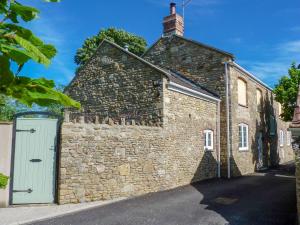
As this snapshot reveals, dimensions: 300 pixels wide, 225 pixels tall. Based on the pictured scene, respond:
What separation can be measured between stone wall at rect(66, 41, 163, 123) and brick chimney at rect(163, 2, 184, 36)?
5.12 meters

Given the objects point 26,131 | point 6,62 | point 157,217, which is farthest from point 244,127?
point 6,62

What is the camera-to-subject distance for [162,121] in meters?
12.3

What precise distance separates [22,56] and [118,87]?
1354 cm

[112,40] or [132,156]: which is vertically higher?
[112,40]

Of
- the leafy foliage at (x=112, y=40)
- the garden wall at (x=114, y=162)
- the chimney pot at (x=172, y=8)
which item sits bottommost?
the garden wall at (x=114, y=162)

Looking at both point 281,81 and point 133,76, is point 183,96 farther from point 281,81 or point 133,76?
point 281,81

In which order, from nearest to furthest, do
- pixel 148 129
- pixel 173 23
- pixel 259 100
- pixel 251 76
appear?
pixel 148 129 < pixel 173 23 < pixel 251 76 < pixel 259 100

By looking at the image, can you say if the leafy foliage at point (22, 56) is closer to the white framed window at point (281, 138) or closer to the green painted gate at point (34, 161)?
the green painted gate at point (34, 161)

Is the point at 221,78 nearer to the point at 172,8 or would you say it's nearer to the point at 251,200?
the point at 172,8

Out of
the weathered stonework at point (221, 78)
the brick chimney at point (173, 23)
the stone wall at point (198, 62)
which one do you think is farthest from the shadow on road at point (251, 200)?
the brick chimney at point (173, 23)

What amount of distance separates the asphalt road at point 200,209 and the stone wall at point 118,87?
12.2 feet

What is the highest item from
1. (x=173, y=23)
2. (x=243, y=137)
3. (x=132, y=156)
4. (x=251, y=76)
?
(x=173, y=23)

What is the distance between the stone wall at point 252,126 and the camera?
1652 centimetres

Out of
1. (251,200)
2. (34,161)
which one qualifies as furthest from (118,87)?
(251,200)
